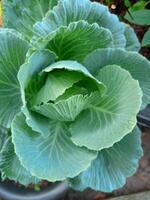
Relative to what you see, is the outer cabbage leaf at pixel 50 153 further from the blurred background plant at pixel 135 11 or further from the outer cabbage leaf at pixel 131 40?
the blurred background plant at pixel 135 11

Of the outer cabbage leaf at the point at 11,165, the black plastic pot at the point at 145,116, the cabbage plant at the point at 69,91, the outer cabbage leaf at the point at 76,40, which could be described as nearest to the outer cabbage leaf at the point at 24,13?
the cabbage plant at the point at 69,91

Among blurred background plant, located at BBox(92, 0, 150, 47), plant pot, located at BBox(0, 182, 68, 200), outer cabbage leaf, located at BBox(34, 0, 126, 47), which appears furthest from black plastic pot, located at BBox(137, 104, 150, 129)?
outer cabbage leaf, located at BBox(34, 0, 126, 47)

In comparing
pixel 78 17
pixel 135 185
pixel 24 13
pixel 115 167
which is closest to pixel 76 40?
pixel 78 17

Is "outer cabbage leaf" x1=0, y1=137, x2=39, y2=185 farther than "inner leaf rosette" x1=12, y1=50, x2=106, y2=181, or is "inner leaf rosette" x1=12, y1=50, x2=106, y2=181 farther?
"outer cabbage leaf" x1=0, y1=137, x2=39, y2=185

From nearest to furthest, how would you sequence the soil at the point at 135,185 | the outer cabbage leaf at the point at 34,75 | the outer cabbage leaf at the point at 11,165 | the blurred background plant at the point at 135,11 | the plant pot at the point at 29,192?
the outer cabbage leaf at the point at 34,75
the outer cabbage leaf at the point at 11,165
the blurred background plant at the point at 135,11
the plant pot at the point at 29,192
the soil at the point at 135,185

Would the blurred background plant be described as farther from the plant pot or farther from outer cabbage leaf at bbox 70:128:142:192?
the plant pot

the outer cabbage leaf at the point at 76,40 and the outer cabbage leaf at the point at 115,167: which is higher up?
the outer cabbage leaf at the point at 76,40
